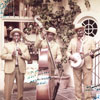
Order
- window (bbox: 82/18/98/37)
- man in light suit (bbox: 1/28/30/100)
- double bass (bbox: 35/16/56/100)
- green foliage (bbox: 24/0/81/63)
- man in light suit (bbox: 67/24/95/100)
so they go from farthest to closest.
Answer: window (bbox: 82/18/98/37)
green foliage (bbox: 24/0/81/63)
man in light suit (bbox: 67/24/95/100)
man in light suit (bbox: 1/28/30/100)
double bass (bbox: 35/16/56/100)

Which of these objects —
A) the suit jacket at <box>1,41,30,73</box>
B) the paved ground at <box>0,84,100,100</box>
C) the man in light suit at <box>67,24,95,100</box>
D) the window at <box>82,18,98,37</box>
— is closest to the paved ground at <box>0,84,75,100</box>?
the paved ground at <box>0,84,100,100</box>

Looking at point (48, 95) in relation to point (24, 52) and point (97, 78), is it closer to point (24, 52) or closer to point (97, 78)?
point (24, 52)

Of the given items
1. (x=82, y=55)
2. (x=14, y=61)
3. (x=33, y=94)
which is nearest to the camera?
(x=14, y=61)

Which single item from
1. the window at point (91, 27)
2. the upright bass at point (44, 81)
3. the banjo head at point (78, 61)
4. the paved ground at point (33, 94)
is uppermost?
the window at point (91, 27)

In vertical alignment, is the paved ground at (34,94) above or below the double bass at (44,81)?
below

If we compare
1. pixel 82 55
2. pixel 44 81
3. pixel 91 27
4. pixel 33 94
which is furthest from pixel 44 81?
pixel 91 27

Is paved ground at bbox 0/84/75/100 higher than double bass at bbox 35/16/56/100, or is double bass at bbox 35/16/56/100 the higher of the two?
double bass at bbox 35/16/56/100

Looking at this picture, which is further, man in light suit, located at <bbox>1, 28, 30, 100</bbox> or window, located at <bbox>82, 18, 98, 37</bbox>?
window, located at <bbox>82, 18, 98, 37</bbox>

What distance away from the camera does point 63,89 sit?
6500 millimetres

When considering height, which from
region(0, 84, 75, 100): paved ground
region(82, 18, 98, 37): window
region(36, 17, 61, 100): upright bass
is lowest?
region(0, 84, 75, 100): paved ground

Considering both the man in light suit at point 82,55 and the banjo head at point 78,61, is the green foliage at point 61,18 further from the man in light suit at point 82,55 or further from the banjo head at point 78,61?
the banjo head at point 78,61

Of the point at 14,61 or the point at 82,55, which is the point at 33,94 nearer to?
the point at 14,61

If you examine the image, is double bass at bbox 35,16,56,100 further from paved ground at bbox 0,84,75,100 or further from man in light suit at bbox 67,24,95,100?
paved ground at bbox 0,84,75,100

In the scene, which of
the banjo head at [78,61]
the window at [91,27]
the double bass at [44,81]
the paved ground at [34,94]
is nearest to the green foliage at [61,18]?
the window at [91,27]
